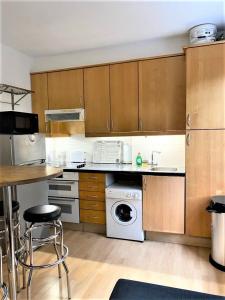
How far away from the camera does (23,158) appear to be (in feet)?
9.55

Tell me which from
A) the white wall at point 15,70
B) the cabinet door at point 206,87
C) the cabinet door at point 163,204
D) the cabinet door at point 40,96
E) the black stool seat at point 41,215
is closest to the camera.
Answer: the black stool seat at point 41,215

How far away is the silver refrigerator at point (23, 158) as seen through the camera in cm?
265

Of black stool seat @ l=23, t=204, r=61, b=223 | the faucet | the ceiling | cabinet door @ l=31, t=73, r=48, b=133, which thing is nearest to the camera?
black stool seat @ l=23, t=204, r=61, b=223

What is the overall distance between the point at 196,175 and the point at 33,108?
8.61 feet

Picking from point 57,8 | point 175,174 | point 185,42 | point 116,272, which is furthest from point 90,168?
point 185,42

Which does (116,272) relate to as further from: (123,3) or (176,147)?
(123,3)

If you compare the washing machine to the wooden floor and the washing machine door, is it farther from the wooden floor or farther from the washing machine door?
the wooden floor

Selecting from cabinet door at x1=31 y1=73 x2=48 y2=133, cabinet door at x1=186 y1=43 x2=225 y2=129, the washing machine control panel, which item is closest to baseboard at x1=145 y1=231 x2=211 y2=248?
the washing machine control panel

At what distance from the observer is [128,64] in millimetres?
3195

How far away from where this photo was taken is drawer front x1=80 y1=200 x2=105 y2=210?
124 inches

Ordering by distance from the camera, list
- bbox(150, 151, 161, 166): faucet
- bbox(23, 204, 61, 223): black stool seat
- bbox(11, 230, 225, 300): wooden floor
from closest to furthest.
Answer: bbox(23, 204, 61, 223): black stool seat < bbox(11, 230, 225, 300): wooden floor < bbox(150, 151, 161, 166): faucet

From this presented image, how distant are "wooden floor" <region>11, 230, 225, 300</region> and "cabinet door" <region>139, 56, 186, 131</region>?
149 cm

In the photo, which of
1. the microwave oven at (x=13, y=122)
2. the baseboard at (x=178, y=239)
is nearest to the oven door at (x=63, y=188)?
the microwave oven at (x=13, y=122)

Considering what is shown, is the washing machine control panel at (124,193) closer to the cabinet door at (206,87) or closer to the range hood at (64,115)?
the cabinet door at (206,87)
